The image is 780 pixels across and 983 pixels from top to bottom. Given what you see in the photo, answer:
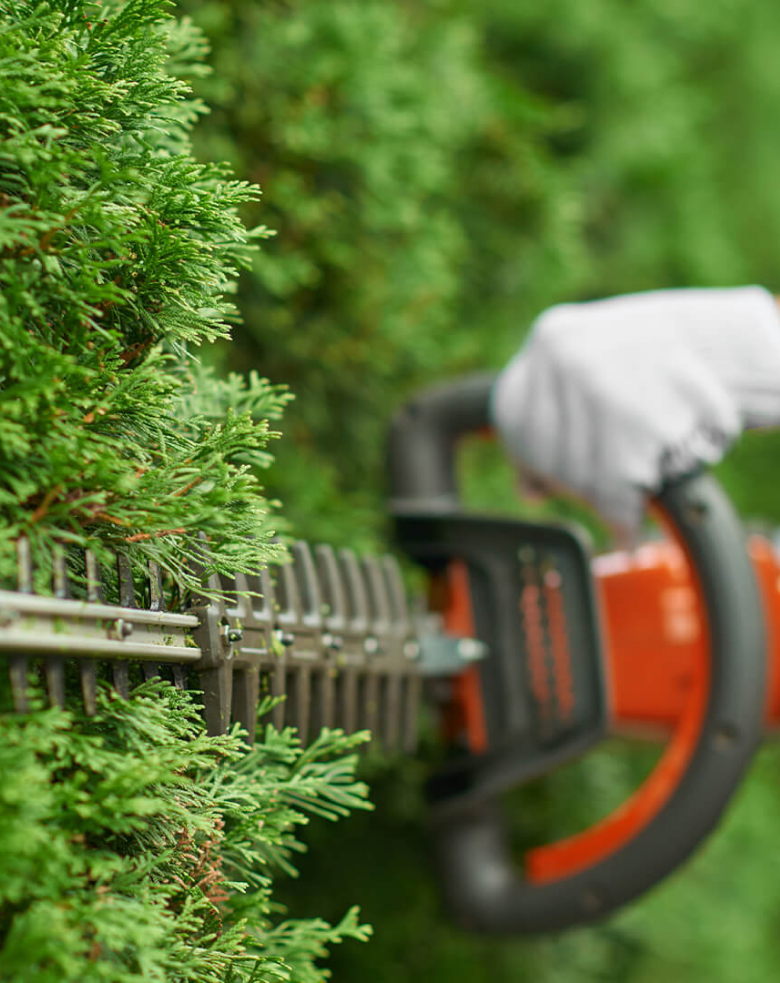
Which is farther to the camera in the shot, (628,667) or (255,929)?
(628,667)

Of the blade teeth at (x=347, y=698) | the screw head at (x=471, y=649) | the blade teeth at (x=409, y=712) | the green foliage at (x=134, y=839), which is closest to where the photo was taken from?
the green foliage at (x=134, y=839)

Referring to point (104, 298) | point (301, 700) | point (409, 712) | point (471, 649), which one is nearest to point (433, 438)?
point (471, 649)

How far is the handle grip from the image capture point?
2.55 feet

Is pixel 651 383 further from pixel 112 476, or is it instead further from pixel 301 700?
pixel 112 476

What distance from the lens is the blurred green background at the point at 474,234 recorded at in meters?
0.94

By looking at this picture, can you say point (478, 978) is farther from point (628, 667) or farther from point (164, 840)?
point (164, 840)

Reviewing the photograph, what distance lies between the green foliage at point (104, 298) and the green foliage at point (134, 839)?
73 millimetres

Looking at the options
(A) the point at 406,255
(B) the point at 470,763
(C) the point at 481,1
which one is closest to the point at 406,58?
(A) the point at 406,255

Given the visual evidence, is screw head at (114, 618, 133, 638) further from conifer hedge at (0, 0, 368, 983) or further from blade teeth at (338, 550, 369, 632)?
blade teeth at (338, 550, 369, 632)

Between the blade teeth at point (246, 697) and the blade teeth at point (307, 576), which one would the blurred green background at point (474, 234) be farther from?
the blade teeth at point (246, 697)

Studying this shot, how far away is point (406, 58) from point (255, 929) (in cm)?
106

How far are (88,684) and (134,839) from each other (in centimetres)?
8

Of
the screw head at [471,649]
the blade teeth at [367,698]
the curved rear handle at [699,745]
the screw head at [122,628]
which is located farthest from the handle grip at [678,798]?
the screw head at [122,628]

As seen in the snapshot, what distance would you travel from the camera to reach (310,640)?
0.58 metres
